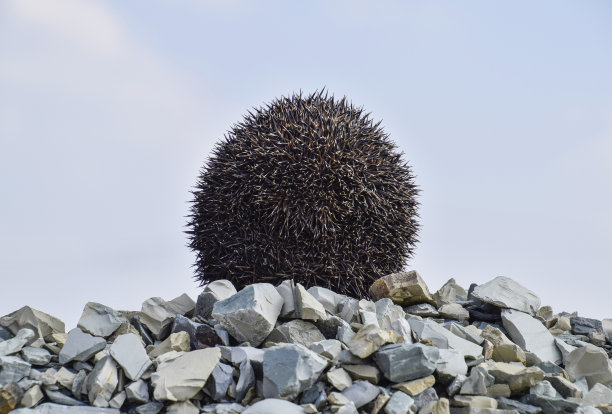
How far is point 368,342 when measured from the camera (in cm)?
402

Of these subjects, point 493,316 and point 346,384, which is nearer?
point 346,384

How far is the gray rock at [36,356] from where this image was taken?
439 cm

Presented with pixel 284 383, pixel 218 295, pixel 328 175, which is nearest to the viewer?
pixel 284 383

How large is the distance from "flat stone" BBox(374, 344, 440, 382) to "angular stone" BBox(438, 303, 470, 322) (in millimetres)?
1665

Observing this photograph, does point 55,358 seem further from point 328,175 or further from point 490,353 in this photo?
point 490,353

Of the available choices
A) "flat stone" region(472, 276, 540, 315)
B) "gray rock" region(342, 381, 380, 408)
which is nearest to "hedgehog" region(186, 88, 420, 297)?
"flat stone" region(472, 276, 540, 315)

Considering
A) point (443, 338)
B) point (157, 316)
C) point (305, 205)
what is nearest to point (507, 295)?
point (443, 338)

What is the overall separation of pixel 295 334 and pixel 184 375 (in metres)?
1.04

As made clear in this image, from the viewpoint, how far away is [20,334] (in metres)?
4.65

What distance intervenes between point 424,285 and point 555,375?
1.38 metres

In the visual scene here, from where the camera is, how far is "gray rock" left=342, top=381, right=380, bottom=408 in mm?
3746

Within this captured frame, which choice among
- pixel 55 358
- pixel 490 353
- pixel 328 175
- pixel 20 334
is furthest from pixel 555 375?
pixel 20 334

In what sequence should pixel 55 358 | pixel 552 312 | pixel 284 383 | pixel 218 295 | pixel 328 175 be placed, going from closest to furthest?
1. pixel 284 383
2. pixel 55 358
3. pixel 218 295
4. pixel 328 175
5. pixel 552 312

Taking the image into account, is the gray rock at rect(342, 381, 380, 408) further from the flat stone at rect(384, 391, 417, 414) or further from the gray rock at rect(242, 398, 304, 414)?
the gray rock at rect(242, 398, 304, 414)
